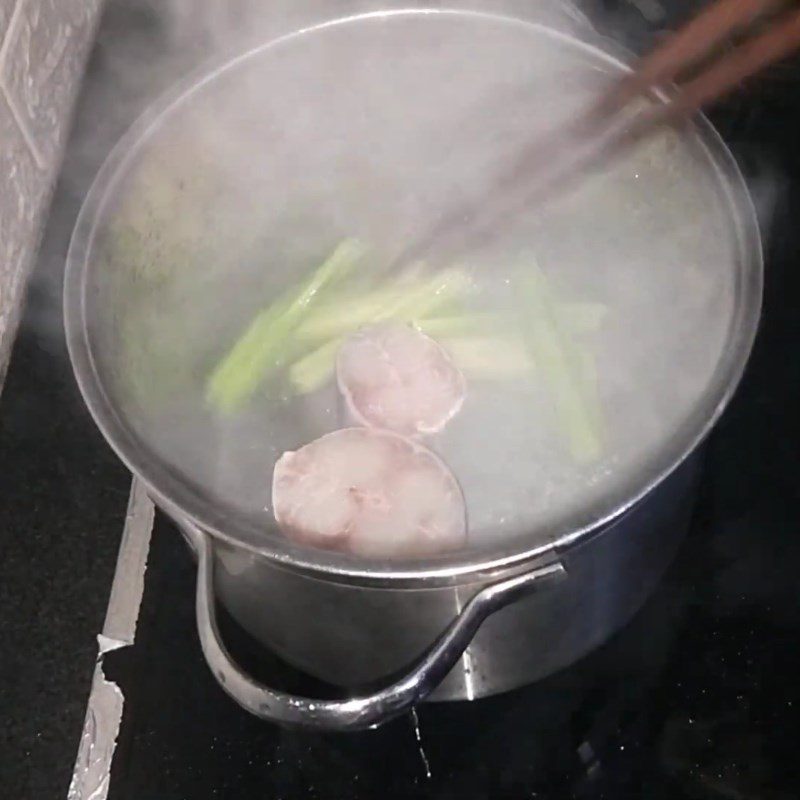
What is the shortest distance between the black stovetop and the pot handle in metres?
0.18

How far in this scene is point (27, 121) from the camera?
0.83 metres

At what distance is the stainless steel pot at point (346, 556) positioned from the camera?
547mm

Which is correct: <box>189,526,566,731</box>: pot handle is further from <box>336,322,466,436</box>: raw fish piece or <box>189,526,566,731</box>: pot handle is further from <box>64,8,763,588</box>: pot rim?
<box>336,322,466,436</box>: raw fish piece

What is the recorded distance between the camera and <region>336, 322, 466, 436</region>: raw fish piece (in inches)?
33.9

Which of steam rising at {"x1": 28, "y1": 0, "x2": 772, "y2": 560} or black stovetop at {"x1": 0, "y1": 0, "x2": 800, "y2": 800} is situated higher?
steam rising at {"x1": 28, "y1": 0, "x2": 772, "y2": 560}

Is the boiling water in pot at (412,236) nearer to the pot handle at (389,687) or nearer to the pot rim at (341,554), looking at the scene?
the pot rim at (341,554)

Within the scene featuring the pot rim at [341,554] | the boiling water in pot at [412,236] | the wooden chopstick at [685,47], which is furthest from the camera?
the boiling water in pot at [412,236]

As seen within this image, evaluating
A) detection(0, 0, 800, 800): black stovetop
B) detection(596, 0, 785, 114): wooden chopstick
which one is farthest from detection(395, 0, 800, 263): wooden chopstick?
detection(0, 0, 800, 800): black stovetop

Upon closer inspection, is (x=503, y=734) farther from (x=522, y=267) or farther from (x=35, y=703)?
(x=522, y=267)

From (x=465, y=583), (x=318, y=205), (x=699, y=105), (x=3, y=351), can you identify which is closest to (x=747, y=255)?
(x=699, y=105)

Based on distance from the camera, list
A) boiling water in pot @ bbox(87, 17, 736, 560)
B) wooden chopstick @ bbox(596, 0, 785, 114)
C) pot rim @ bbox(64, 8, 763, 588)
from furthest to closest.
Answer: boiling water in pot @ bbox(87, 17, 736, 560) < wooden chopstick @ bbox(596, 0, 785, 114) < pot rim @ bbox(64, 8, 763, 588)

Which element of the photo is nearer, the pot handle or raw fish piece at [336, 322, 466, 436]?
the pot handle

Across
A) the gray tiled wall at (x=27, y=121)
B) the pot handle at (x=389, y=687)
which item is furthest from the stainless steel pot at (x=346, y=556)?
the gray tiled wall at (x=27, y=121)

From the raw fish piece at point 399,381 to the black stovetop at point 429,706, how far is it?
7.7 inches
